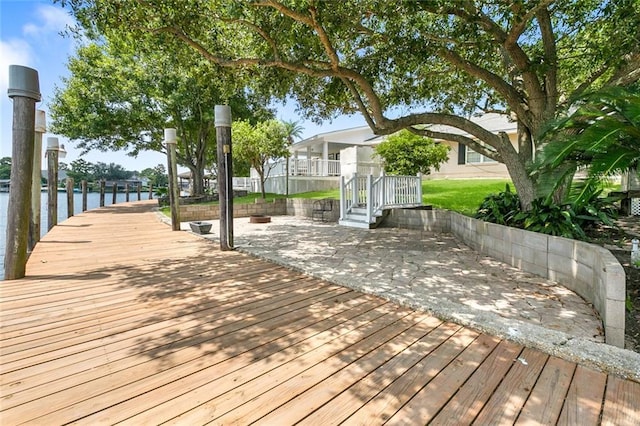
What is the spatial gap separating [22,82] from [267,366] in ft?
15.0

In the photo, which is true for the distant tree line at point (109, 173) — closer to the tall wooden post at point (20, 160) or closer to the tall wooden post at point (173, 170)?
the tall wooden post at point (173, 170)

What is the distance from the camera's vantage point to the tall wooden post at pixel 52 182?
9672 millimetres

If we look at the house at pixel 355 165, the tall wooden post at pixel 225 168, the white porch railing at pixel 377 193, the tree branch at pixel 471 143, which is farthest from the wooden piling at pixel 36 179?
the house at pixel 355 165

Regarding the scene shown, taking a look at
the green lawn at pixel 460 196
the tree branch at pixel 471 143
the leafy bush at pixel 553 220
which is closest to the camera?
the leafy bush at pixel 553 220

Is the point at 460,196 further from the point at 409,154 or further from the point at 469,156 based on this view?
the point at 469,156

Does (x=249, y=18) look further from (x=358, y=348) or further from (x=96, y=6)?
(x=358, y=348)

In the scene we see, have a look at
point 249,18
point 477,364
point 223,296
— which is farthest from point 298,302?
point 249,18

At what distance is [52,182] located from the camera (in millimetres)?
9680

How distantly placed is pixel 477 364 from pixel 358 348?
81 cm

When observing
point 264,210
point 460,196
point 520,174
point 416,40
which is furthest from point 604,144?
point 264,210

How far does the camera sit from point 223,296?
3510 millimetres

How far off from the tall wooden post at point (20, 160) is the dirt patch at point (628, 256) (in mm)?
6404

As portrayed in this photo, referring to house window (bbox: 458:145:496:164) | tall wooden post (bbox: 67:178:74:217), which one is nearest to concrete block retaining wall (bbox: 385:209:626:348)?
house window (bbox: 458:145:496:164)

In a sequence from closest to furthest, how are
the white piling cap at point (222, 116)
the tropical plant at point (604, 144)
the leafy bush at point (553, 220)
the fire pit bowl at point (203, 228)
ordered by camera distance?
the tropical plant at point (604, 144) < the leafy bush at point (553, 220) < the white piling cap at point (222, 116) < the fire pit bowl at point (203, 228)
